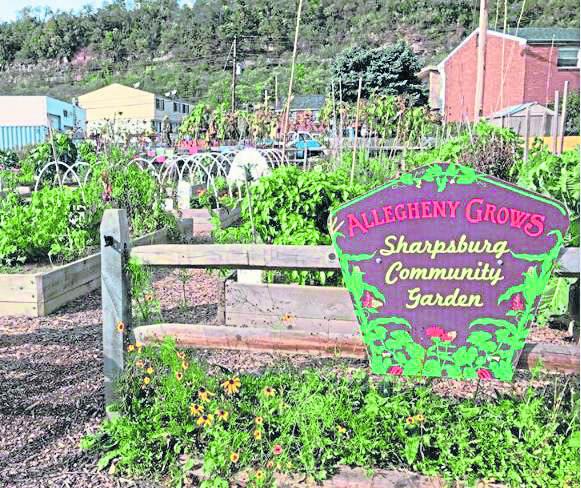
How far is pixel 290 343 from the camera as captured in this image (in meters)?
2.96

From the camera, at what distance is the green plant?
263 cm

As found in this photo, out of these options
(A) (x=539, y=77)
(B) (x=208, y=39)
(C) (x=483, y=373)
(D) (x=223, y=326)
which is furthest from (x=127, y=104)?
(C) (x=483, y=373)

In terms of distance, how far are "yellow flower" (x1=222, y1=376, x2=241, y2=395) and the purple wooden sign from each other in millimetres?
623

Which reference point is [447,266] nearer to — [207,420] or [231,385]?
[231,385]

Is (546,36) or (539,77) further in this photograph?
(546,36)

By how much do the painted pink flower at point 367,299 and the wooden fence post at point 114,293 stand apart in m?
1.15

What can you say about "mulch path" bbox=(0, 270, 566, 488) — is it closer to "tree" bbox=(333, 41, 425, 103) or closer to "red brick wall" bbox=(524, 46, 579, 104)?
"red brick wall" bbox=(524, 46, 579, 104)

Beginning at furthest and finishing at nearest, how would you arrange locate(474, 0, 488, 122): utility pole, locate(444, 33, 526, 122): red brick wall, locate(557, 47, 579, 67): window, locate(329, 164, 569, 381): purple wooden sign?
1. locate(557, 47, 579, 67): window
2. locate(444, 33, 526, 122): red brick wall
3. locate(474, 0, 488, 122): utility pole
4. locate(329, 164, 569, 381): purple wooden sign

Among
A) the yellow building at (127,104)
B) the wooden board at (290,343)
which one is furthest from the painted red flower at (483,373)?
the yellow building at (127,104)

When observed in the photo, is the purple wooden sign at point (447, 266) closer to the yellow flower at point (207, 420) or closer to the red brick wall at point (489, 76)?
the yellow flower at point (207, 420)

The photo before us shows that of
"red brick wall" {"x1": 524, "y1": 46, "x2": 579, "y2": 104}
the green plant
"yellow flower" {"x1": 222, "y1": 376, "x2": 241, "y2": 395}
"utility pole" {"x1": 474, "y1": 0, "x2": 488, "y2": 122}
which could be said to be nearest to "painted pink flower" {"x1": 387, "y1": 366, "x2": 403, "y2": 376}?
the green plant

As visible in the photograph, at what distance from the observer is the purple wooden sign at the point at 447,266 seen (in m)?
2.60

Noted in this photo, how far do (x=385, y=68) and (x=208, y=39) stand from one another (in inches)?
2616

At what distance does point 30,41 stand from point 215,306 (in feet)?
398
